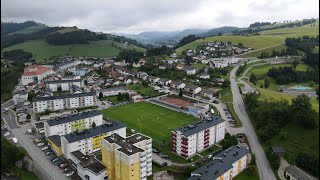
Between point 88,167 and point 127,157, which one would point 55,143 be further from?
point 127,157

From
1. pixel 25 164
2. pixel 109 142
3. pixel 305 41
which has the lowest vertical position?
pixel 25 164

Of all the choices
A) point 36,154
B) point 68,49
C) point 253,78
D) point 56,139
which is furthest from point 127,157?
point 68,49


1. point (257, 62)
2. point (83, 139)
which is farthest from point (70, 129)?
point (257, 62)

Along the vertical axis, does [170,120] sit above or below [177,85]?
below

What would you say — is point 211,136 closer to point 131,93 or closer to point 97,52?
point 131,93

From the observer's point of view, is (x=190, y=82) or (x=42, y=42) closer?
(x=190, y=82)

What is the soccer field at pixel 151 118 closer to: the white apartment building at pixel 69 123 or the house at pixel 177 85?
the white apartment building at pixel 69 123

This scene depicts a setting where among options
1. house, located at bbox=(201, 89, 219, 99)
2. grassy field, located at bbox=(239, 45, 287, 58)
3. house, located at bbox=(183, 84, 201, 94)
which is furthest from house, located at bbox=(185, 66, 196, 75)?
grassy field, located at bbox=(239, 45, 287, 58)
